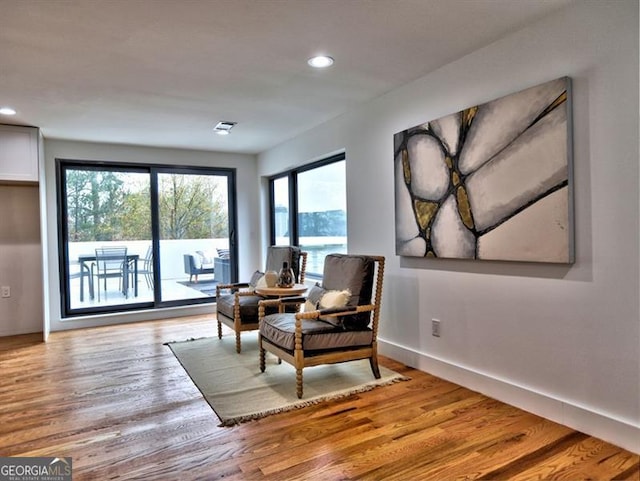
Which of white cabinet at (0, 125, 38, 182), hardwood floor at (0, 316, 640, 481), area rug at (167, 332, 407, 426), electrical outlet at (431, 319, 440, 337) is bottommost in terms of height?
hardwood floor at (0, 316, 640, 481)

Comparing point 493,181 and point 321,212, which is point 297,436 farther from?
point 321,212

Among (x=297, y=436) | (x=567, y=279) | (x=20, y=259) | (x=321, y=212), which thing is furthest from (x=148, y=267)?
(x=567, y=279)

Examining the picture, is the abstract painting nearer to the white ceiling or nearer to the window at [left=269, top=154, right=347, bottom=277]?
the white ceiling

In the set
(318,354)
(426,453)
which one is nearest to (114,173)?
(318,354)

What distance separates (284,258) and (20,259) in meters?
3.28

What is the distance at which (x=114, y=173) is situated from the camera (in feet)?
18.0

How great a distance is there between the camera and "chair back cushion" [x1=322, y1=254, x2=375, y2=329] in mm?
3072

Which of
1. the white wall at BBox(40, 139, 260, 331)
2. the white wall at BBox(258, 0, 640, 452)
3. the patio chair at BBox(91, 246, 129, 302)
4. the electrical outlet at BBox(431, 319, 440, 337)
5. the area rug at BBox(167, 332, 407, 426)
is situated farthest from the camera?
the patio chair at BBox(91, 246, 129, 302)

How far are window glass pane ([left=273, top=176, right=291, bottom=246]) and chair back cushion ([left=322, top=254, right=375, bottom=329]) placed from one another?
8.26 ft

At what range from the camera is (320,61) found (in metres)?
2.88

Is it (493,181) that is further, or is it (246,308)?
(246,308)

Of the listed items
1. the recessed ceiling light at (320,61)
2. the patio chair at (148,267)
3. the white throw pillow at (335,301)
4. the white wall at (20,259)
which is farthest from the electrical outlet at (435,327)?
the white wall at (20,259)

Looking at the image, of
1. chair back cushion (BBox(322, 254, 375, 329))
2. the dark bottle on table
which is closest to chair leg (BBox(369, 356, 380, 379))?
chair back cushion (BBox(322, 254, 375, 329))

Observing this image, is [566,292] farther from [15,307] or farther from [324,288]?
[15,307]
